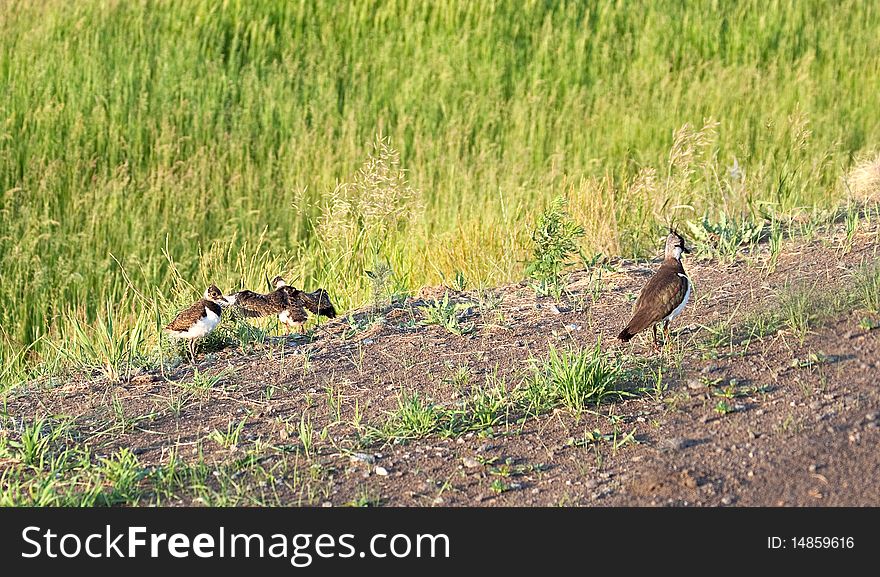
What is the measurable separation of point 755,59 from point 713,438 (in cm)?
758

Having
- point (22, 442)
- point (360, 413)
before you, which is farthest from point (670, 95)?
point (22, 442)

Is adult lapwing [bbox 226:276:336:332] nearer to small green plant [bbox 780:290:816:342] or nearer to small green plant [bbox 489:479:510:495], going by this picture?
small green plant [bbox 489:479:510:495]

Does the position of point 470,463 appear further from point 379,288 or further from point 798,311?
point 379,288

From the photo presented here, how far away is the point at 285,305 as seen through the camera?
6.59 m

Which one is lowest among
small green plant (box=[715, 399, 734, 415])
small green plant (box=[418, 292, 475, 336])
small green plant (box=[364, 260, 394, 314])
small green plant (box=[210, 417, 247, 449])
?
small green plant (box=[364, 260, 394, 314])

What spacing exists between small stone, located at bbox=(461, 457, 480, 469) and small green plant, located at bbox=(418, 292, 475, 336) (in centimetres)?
139

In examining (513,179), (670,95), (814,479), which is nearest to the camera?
(814,479)

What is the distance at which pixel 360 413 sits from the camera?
545 cm

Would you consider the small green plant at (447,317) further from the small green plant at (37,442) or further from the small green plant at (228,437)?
the small green plant at (37,442)

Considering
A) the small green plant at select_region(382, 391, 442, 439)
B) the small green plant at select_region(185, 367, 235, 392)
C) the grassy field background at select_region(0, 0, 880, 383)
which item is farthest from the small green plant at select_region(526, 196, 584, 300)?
the small green plant at select_region(185, 367, 235, 392)

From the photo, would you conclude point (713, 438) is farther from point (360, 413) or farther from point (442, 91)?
point (442, 91)

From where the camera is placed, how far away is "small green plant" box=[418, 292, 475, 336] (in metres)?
6.30

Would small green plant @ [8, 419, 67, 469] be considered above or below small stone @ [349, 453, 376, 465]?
below

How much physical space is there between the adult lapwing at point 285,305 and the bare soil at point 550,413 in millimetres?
116
